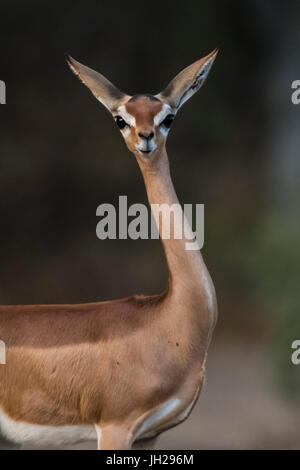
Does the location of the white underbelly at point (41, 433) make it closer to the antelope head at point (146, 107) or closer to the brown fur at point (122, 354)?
the brown fur at point (122, 354)

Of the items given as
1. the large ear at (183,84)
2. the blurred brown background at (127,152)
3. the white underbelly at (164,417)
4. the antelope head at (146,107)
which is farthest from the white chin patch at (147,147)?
the blurred brown background at (127,152)

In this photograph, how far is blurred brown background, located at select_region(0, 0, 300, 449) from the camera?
4.67 meters

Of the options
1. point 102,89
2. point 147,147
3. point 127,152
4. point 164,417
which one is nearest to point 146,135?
point 147,147

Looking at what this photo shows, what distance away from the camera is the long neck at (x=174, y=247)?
75.6 inches

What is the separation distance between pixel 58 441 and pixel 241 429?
1786 millimetres

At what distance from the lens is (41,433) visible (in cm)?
193

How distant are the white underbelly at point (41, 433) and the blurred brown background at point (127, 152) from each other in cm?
255

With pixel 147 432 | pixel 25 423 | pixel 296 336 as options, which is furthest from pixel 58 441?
pixel 296 336

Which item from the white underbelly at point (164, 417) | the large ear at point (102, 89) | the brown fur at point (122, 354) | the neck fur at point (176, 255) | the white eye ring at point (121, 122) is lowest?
the white underbelly at point (164, 417)

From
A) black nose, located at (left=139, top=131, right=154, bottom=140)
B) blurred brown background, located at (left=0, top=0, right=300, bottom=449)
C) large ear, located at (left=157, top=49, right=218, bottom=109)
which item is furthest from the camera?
blurred brown background, located at (left=0, top=0, right=300, bottom=449)

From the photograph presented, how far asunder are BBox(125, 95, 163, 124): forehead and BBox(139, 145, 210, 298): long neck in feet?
0.38

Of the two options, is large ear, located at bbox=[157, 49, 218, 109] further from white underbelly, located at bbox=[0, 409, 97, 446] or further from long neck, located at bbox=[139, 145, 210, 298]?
white underbelly, located at bbox=[0, 409, 97, 446]

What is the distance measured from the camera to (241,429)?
3592 millimetres

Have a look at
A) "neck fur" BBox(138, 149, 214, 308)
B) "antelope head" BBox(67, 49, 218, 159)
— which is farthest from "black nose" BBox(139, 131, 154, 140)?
"neck fur" BBox(138, 149, 214, 308)
